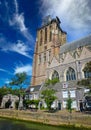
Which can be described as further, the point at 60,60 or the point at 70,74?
the point at 60,60

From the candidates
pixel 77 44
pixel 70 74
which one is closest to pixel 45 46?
pixel 77 44

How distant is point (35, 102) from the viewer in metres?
46.3

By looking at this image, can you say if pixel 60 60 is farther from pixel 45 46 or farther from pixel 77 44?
pixel 45 46

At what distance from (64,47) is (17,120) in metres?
40.7

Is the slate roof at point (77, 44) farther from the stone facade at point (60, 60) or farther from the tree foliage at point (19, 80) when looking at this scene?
the tree foliage at point (19, 80)

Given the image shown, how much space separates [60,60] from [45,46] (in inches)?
653

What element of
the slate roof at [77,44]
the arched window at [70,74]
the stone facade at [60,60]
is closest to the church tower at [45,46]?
the stone facade at [60,60]

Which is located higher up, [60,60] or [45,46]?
[45,46]

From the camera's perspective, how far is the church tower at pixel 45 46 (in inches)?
2584

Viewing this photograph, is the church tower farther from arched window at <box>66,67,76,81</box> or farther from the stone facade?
arched window at <box>66,67,76,81</box>

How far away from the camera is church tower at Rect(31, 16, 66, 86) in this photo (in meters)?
65.6

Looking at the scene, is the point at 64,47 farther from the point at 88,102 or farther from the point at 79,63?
the point at 88,102

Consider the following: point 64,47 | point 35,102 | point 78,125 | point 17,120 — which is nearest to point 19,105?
point 35,102

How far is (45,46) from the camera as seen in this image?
70812mm
